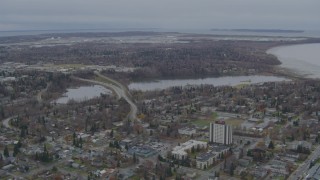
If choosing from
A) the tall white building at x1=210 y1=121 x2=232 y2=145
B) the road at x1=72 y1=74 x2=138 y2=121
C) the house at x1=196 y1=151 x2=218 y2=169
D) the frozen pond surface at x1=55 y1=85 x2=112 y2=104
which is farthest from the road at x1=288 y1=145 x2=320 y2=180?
the frozen pond surface at x1=55 y1=85 x2=112 y2=104

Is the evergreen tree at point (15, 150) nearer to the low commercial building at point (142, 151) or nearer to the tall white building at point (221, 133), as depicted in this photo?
the low commercial building at point (142, 151)

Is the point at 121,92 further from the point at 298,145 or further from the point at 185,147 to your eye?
the point at 298,145

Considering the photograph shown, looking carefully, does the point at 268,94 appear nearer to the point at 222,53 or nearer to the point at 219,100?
the point at 219,100

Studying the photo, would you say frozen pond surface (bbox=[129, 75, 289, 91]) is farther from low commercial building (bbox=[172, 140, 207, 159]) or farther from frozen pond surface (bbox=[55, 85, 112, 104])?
low commercial building (bbox=[172, 140, 207, 159])

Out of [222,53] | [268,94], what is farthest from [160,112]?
[222,53]

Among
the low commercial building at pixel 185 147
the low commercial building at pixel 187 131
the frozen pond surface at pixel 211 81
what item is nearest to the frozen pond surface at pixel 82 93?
the frozen pond surface at pixel 211 81

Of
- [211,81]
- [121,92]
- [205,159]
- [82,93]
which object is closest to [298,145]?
[205,159]
